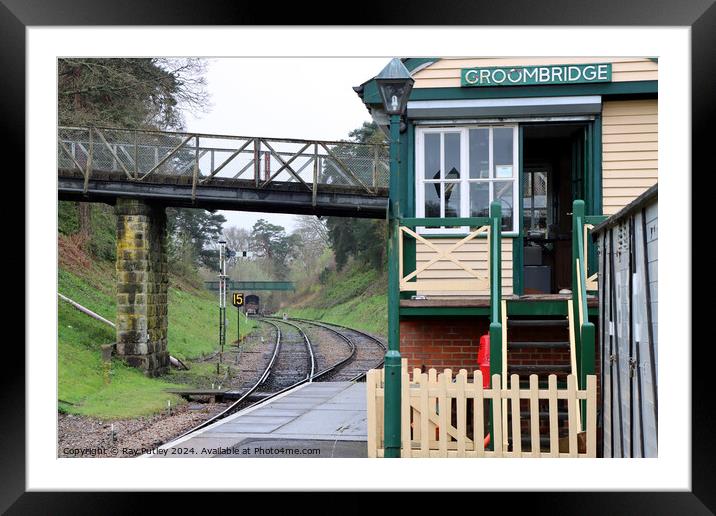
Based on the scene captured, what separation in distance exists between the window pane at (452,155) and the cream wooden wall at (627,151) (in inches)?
75.0

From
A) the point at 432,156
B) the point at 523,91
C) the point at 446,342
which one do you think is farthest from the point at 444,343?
the point at 523,91

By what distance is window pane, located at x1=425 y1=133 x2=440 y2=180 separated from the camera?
11.1 meters

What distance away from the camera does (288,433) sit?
460 inches

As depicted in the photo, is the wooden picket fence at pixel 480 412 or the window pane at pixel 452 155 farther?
the window pane at pixel 452 155

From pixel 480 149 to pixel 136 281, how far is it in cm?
992

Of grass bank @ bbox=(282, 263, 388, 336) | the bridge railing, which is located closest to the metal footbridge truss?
the bridge railing

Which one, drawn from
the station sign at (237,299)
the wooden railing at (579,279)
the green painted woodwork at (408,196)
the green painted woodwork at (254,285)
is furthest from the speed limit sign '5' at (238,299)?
the wooden railing at (579,279)

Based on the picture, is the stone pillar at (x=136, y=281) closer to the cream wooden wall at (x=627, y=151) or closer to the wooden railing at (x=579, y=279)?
the cream wooden wall at (x=627, y=151)

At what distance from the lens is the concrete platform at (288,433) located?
10422 mm

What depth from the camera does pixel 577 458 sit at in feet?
26.7

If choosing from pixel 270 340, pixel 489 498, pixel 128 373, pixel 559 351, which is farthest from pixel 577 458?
pixel 270 340
